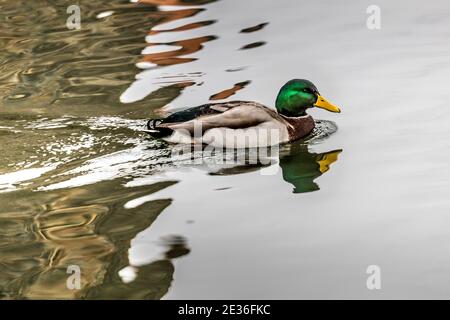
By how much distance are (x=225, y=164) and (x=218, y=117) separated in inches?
21.8

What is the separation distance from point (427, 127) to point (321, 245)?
8.68 ft

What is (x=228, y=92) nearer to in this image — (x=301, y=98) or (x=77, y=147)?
(x=301, y=98)

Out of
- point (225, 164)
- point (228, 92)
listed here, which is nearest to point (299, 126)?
point (225, 164)

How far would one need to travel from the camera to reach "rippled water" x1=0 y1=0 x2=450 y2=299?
6.35 metres

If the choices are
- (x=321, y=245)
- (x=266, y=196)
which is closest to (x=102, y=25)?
(x=266, y=196)

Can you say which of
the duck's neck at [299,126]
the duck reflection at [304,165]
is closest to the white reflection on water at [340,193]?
the duck reflection at [304,165]

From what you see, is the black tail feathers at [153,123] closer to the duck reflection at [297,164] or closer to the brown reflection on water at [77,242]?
the duck reflection at [297,164]

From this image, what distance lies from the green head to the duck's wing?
404 mm

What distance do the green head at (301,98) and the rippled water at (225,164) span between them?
0.23m

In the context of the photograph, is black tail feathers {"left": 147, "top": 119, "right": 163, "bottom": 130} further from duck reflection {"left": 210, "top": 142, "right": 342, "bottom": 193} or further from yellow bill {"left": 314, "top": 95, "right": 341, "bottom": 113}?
yellow bill {"left": 314, "top": 95, "right": 341, "bottom": 113}

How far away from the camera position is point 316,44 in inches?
474

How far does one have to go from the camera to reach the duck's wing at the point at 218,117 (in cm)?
878

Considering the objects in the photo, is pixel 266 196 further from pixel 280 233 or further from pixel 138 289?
pixel 138 289

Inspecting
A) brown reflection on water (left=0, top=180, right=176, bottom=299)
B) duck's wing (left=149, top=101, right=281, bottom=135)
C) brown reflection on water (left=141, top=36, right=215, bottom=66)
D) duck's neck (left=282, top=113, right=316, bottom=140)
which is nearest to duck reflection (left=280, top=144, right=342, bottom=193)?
duck's neck (left=282, top=113, right=316, bottom=140)
